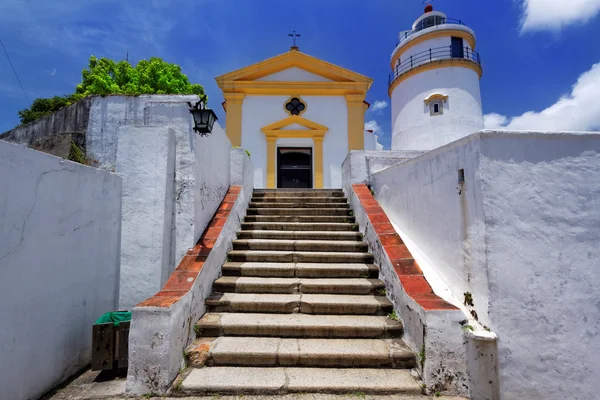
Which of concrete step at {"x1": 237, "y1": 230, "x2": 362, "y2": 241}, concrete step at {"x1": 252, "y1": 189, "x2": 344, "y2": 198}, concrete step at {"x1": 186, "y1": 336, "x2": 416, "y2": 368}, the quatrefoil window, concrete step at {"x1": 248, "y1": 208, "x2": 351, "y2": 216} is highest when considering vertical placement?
the quatrefoil window

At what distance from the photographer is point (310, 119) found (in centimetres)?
1149

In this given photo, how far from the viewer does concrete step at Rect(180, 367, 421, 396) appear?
2.84 m

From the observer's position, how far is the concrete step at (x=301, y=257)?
4.75m

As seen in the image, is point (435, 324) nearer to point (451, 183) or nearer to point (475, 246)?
point (475, 246)

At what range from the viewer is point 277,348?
3242 millimetres

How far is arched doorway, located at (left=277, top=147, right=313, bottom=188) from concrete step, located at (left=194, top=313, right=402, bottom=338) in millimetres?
8313

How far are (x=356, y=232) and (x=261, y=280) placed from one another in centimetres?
201

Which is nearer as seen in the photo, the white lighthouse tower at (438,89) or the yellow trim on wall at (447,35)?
the white lighthouse tower at (438,89)

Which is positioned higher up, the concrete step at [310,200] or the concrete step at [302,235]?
the concrete step at [310,200]

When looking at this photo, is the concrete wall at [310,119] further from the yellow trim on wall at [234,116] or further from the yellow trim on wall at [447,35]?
the yellow trim on wall at [447,35]

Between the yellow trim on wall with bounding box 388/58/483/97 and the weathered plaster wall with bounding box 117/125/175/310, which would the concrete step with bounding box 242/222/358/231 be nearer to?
the weathered plaster wall with bounding box 117/125/175/310

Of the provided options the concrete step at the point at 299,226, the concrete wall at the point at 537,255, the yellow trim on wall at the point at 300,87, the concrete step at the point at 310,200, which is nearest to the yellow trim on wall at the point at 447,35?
the yellow trim on wall at the point at 300,87

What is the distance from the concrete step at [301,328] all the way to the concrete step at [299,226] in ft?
7.35

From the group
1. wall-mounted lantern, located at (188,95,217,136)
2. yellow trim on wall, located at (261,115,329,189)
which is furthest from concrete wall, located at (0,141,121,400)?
yellow trim on wall, located at (261,115,329,189)
